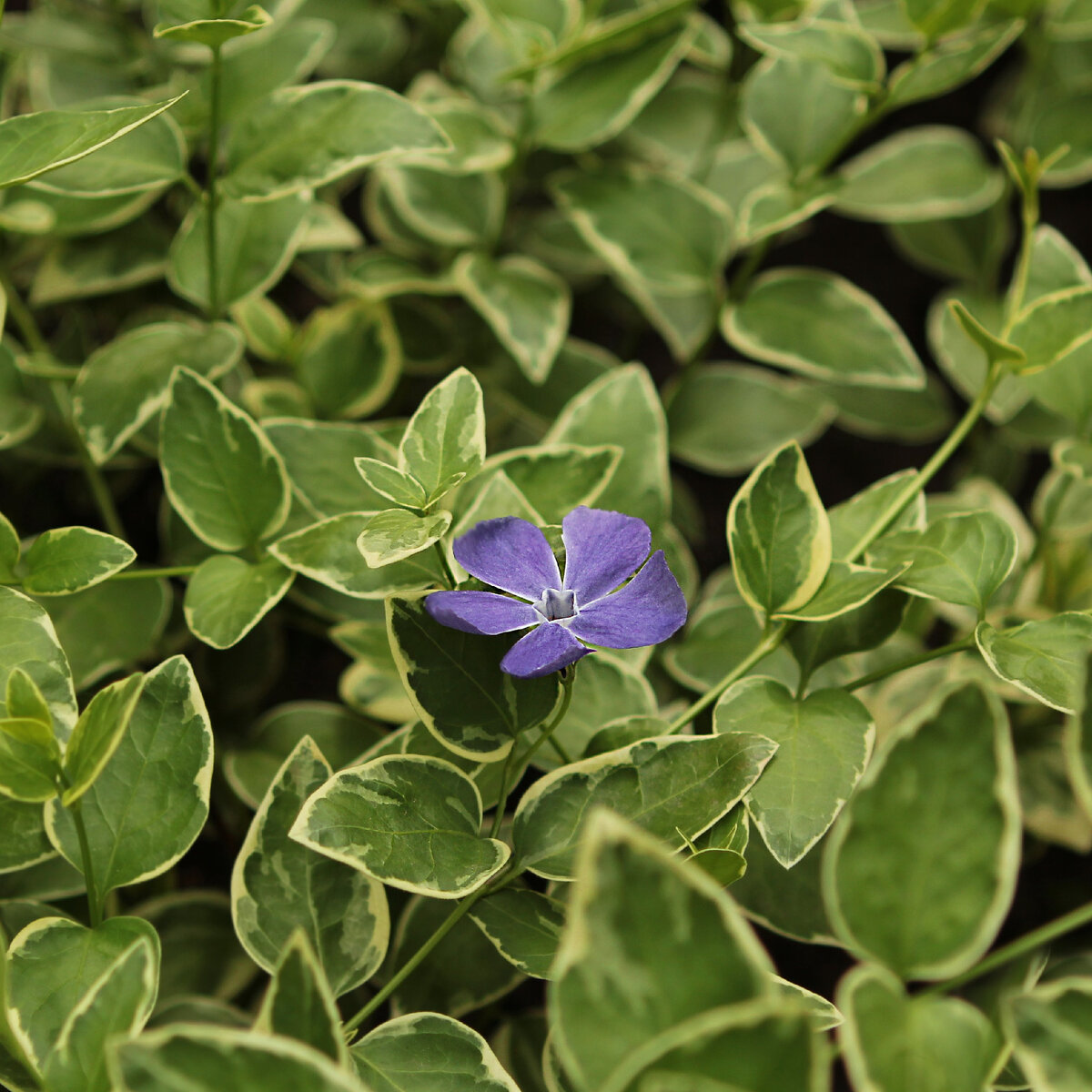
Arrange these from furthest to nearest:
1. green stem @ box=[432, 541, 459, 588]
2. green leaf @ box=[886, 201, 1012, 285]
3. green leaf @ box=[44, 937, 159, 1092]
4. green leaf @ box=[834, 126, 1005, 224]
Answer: green leaf @ box=[886, 201, 1012, 285] → green leaf @ box=[834, 126, 1005, 224] → green stem @ box=[432, 541, 459, 588] → green leaf @ box=[44, 937, 159, 1092]

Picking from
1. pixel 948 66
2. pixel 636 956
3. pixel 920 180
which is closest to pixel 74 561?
pixel 636 956

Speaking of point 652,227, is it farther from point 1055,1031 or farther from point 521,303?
point 1055,1031

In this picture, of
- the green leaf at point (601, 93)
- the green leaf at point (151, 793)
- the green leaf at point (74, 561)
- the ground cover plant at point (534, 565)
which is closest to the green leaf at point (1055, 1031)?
the ground cover plant at point (534, 565)

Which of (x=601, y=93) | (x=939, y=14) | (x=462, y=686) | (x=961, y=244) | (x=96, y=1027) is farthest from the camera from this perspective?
(x=961, y=244)

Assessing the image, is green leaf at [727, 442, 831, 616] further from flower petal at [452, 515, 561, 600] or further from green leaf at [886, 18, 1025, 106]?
green leaf at [886, 18, 1025, 106]

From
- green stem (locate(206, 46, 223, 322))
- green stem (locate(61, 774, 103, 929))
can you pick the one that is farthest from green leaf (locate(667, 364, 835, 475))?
green stem (locate(61, 774, 103, 929))

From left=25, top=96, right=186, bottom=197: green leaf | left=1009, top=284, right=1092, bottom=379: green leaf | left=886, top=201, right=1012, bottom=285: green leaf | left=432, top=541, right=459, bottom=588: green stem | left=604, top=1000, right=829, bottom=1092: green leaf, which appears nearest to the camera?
left=604, top=1000, right=829, bottom=1092: green leaf

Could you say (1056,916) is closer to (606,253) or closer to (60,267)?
(606,253)
